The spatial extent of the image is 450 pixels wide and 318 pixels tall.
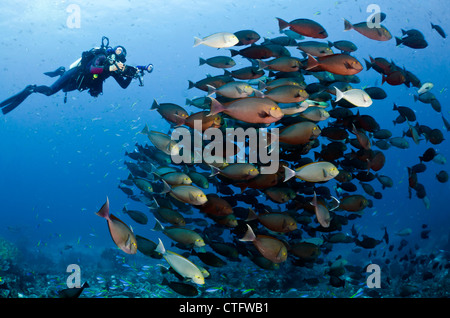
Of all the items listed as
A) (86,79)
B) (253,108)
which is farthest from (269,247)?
(86,79)

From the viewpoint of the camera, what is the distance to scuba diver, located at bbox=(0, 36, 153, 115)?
314 inches

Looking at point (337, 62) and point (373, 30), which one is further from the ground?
point (373, 30)

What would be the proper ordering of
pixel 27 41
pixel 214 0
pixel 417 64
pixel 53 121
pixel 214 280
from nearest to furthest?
pixel 214 280
pixel 214 0
pixel 27 41
pixel 417 64
pixel 53 121

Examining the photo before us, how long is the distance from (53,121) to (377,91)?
95545 millimetres

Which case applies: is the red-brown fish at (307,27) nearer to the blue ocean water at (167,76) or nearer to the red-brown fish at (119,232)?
the blue ocean water at (167,76)

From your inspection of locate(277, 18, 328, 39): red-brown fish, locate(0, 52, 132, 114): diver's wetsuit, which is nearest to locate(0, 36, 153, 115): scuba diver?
locate(0, 52, 132, 114): diver's wetsuit

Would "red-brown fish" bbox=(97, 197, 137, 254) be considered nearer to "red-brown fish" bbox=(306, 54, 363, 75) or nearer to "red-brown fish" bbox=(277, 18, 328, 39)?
"red-brown fish" bbox=(306, 54, 363, 75)

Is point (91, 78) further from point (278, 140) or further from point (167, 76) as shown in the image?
point (167, 76)

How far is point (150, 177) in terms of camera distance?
266 inches

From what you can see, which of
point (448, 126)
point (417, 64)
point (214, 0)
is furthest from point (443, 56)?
point (448, 126)

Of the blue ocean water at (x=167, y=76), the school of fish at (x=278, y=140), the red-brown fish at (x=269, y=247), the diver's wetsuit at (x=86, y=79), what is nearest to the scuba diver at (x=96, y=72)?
the diver's wetsuit at (x=86, y=79)

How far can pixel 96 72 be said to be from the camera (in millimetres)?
7828

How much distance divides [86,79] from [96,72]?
1.34m
